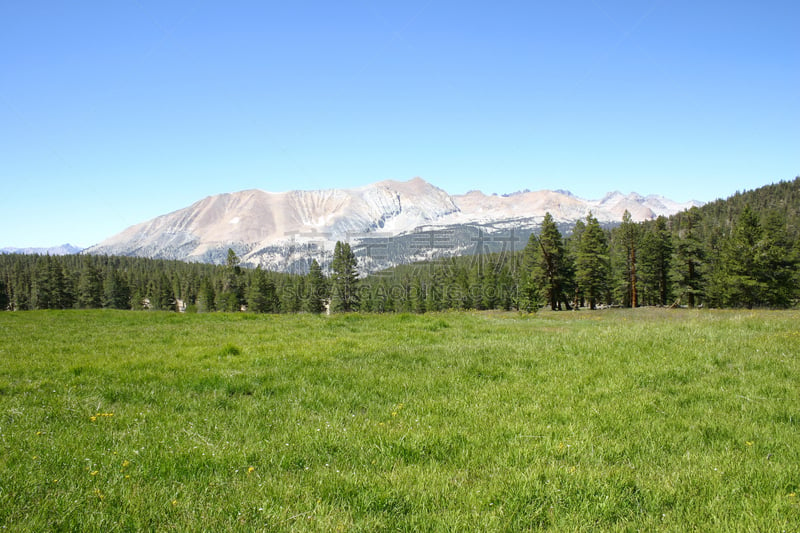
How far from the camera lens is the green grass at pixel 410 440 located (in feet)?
13.5

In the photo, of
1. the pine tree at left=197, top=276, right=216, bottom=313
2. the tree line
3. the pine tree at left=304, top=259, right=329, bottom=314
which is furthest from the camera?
the pine tree at left=197, top=276, right=216, bottom=313

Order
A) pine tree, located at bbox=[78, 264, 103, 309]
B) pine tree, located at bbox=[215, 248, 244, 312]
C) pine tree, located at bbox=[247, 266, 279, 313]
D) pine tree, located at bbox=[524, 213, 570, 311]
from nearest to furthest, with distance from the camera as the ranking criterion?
pine tree, located at bbox=[524, 213, 570, 311] → pine tree, located at bbox=[215, 248, 244, 312] → pine tree, located at bbox=[247, 266, 279, 313] → pine tree, located at bbox=[78, 264, 103, 309]

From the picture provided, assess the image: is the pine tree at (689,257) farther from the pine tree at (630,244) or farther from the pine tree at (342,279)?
the pine tree at (342,279)

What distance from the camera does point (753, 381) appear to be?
27.0 ft

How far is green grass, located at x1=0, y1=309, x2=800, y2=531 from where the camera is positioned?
412 centimetres

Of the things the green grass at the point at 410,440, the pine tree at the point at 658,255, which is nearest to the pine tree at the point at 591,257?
the pine tree at the point at 658,255

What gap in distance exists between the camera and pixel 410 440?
578 centimetres

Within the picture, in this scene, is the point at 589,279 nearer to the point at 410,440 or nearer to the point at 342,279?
the point at 342,279

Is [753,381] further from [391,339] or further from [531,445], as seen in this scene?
[391,339]

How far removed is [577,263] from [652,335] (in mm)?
58341

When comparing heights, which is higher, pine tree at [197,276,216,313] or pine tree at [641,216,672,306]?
Answer: pine tree at [641,216,672,306]

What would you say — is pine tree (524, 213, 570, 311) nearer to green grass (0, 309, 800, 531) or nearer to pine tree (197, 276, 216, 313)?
green grass (0, 309, 800, 531)

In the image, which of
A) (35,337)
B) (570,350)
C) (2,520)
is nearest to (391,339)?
(570,350)

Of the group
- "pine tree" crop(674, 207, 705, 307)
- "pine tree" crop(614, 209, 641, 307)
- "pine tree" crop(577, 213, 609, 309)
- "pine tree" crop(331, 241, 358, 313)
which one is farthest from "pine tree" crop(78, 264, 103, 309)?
"pine tree" crop(674, 207, 705, 307)
